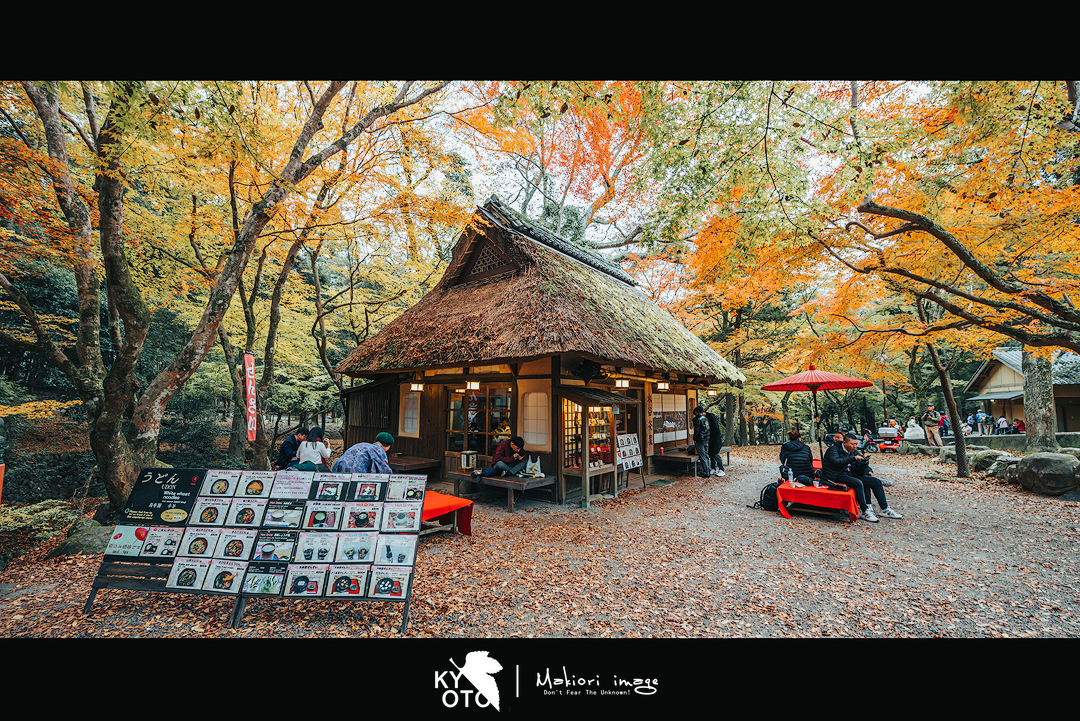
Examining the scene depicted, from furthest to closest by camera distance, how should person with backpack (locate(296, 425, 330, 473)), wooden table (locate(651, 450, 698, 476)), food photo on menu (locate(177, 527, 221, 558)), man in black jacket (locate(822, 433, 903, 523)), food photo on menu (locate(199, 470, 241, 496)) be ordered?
1. wooden table (locate(651, 450, 698, 476))
2. man in black jacket (locate(822, 433, 903, 523))
3. person with backpack (locate(296, 425, 330, 473))
4. food photo on menu (locate(199, 470, 241, 496))
5. food photo on menu (locate(177, 527, 221, 558))

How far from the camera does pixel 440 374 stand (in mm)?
9375

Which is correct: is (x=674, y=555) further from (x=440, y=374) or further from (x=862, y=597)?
(x=440, y=374)

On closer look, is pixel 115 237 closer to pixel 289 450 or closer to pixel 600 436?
pixel 289 450

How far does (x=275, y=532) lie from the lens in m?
3.50

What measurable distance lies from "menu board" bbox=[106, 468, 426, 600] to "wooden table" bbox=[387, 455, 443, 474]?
16.6 ft

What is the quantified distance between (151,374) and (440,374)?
42.4 ft

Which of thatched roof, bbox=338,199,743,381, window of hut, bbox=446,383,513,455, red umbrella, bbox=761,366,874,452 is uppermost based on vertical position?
thatched roof, bbox=338,199,743,381

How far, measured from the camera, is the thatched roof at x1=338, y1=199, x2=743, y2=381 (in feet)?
24.0

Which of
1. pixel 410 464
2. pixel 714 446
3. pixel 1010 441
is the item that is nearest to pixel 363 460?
pixel 410 464

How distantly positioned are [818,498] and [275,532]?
7502 mm

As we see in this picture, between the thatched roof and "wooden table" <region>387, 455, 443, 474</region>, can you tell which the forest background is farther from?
"wooden table" <region>387, 455, 443, 474</region>
